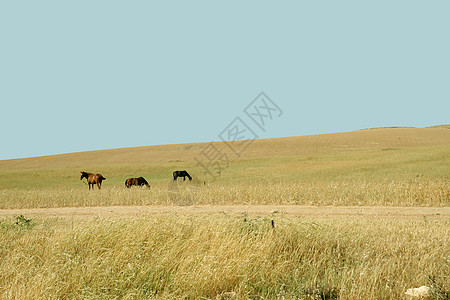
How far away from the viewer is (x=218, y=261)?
696cm

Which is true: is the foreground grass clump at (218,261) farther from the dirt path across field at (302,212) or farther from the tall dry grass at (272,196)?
the tall dry grass at (272,196)

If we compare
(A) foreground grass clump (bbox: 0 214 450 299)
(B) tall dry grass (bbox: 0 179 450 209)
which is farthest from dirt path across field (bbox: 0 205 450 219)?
(A) foreground grass clump (bbox: 0 214 450 299)

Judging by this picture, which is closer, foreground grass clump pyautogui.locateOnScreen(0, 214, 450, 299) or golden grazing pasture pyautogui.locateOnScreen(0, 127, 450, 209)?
foreground grass clump pyautogui.locateOnScreen(0, 214, 450, 299)

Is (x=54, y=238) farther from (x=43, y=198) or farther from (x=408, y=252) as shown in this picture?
(x=43, y=198)

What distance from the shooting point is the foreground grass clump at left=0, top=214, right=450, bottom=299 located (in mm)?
6301

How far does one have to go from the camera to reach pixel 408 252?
823cm

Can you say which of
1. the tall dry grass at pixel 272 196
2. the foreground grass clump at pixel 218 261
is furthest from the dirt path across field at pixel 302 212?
the foreground grass clump at pixel 218 261

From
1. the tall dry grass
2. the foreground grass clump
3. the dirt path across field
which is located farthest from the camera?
the tall dry grass

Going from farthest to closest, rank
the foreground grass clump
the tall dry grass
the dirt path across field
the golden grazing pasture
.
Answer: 1. the golden grazing pasture
2. the tall dry grass
3. the dirt path across field
4. the foreground grass clump

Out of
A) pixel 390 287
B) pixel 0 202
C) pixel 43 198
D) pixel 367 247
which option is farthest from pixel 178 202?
pixel 390 287

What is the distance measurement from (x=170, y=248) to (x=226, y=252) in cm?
131

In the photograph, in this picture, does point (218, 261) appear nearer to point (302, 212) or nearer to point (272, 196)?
point (302, 212)

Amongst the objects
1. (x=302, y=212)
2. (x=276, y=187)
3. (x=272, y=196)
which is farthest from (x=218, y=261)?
(x=276, y=187)

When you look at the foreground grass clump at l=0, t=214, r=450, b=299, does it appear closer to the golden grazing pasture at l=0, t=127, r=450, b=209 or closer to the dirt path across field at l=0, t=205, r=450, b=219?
the dirt path across field at l=0, t=205, r=450, b=219
